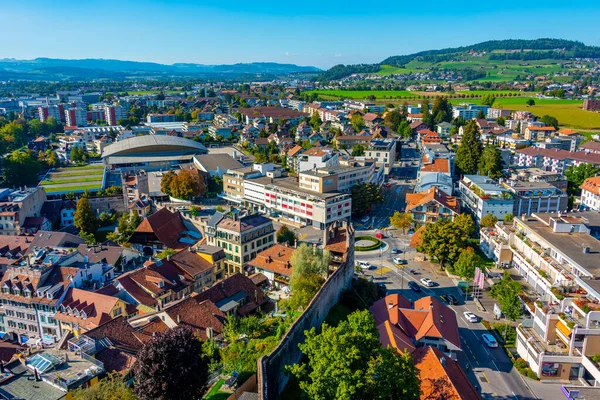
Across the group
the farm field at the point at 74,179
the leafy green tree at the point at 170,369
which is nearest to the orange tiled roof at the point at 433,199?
the leafy green tree at the point at 170,369

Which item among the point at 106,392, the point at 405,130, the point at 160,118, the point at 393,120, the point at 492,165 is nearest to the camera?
the point at 106,392

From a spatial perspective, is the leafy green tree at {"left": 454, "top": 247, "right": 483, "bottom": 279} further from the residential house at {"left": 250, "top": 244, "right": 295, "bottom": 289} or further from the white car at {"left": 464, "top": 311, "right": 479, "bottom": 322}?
the residential house at {"left": 250, "top": 244, "right": 295, "bottom": 289}

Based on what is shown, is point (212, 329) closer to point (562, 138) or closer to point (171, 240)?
point (171, 240)

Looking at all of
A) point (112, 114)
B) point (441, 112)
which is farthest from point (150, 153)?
point (441, 112)

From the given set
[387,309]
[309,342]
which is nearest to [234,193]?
[387,309]

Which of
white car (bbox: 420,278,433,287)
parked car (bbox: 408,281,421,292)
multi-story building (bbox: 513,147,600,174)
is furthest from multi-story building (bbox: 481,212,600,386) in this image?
multi-story building (bbox: 513,147,600,174)

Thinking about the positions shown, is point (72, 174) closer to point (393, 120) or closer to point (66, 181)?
point (66, 181)
